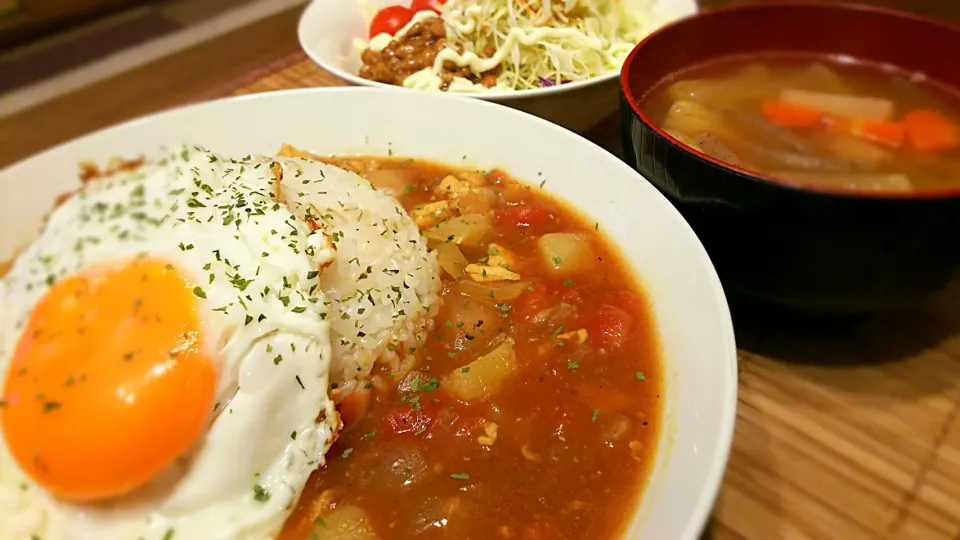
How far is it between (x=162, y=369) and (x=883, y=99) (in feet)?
7.67

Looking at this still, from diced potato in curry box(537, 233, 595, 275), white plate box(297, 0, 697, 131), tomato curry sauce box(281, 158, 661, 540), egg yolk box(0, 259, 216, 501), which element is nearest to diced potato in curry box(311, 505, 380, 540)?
tomato curry sauce box(281, 158, 661, 540)

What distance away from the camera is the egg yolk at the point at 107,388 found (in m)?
1.30

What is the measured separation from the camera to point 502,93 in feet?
8.36

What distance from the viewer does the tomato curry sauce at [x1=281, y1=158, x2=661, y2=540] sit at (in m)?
1.53

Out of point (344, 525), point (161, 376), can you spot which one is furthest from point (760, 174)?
point (161, 376)

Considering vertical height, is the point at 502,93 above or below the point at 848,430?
above

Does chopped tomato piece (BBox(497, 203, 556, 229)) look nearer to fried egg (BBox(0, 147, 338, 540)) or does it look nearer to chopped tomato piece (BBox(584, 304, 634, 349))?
chopped tomato piece (BBox(584, 304, 634, 349))

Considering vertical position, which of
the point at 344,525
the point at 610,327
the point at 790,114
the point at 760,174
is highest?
→ the point at 760,174

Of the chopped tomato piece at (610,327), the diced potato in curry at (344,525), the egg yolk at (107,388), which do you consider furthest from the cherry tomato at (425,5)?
the diced potato in curry at (344,525)

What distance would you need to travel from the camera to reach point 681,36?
236cm

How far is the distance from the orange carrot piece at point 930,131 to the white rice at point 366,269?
158 centimetres

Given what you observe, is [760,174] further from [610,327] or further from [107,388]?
[107,388]

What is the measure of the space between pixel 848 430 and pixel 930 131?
41.5 inches

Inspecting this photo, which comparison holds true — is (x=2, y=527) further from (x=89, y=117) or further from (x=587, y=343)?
(x=89, y=117)
